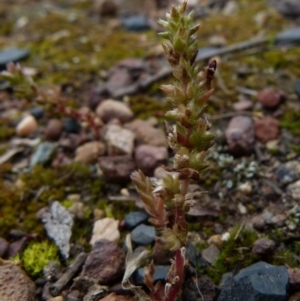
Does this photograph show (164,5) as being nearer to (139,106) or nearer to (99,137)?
(139,106)

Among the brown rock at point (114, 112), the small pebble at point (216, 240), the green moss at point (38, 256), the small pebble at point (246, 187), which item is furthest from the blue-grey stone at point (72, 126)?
the small pebble at point (216, 240)

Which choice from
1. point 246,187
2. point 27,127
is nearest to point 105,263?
point 246,187

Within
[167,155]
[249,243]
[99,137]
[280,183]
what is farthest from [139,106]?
[249,243]

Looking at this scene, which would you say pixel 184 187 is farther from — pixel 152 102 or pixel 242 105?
pixel 152 102

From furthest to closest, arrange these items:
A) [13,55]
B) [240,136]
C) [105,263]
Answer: [13,55], [240,136], [105,263]

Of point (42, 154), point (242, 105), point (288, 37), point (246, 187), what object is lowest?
point (246, 187)

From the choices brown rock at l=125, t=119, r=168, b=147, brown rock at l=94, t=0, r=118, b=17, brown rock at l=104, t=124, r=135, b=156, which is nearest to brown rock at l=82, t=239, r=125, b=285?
brown rock at l=104, t=124, r=135, b=156

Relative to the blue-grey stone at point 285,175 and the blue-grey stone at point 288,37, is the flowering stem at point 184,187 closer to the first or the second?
the blue-grey stone at point 285,175
